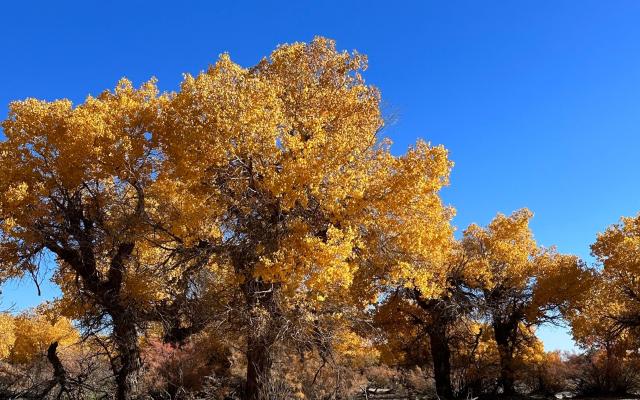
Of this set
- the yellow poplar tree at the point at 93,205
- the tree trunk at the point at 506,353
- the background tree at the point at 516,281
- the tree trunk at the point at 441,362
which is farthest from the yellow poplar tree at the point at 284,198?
the tree trunk at the point at 506,353

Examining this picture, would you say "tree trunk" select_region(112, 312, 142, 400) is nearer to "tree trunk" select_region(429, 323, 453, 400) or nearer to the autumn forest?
the autumn forest

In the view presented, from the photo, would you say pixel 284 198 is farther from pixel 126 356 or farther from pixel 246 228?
pixel 126 356

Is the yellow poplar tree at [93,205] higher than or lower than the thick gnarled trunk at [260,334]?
higher

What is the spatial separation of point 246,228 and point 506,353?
1479 cm

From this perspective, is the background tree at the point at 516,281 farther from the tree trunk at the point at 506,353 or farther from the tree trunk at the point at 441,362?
the tree trunk at the point at 441,362

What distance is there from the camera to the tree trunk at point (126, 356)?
1414cm

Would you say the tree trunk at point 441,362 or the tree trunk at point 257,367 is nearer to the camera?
the tree trunk at point 257,367

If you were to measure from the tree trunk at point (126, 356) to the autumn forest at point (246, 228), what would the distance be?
5cm

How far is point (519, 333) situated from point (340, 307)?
14.5 metres

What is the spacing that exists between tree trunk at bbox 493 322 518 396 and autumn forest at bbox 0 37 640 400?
296 cm

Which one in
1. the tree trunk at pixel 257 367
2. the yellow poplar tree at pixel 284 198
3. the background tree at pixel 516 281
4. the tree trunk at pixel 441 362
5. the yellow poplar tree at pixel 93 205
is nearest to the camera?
the yellow poplar tree at pixel 284 198

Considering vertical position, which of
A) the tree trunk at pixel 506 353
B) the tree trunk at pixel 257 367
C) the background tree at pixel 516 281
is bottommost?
the tree trunk at pixel 257 367

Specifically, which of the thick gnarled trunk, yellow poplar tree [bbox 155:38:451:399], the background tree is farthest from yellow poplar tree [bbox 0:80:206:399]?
the background tree

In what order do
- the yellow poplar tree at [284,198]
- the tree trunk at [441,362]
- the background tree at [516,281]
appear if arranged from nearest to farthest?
the yellow poplar tree at [284,198] → the tree trunk at [441,362] → the background tree at [516,281]
